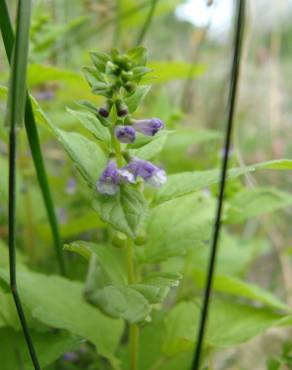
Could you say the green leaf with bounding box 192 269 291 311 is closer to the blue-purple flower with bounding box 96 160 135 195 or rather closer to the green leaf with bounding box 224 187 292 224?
the green leaf with bounding box 224 187 292 224

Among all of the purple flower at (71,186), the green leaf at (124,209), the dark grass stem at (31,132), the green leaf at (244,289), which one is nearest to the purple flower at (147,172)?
the green leaf at (124,209)

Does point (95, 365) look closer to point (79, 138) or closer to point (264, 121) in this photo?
point (79, 138)

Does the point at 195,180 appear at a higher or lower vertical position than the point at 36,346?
higher

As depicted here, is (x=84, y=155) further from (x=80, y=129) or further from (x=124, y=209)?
(x=80, y=129)

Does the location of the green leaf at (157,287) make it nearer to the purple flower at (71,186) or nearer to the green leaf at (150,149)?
the green leaf at (150,149)

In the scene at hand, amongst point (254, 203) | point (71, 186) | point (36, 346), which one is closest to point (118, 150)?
point (36, 346)

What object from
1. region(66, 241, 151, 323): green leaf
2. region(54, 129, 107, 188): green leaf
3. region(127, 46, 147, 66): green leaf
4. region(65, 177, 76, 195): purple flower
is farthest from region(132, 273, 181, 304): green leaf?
region(65, 177, 76, 195): purple flower
